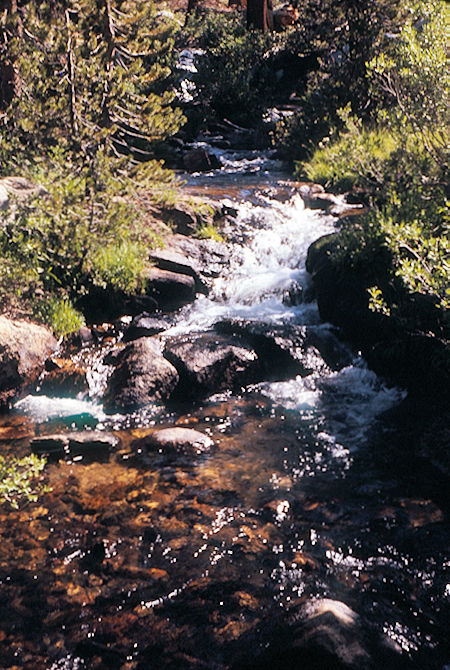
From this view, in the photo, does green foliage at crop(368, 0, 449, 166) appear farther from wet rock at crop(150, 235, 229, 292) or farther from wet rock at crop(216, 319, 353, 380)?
wet rock at crop(150, 235, 229, 292)

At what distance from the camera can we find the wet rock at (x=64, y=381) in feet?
28.1

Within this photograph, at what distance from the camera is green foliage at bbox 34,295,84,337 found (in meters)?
9.50

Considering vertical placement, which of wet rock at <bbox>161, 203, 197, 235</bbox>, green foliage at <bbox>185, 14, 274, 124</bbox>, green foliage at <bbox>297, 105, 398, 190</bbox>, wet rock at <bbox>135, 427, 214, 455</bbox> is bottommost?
wet rock at <bbox>135, 427, 214, 455</bbox>

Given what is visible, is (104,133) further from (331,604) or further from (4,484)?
(331,604)

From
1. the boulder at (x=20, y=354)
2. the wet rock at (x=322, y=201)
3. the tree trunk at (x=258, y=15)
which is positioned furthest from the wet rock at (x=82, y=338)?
the tree trunk at (x=258, y=15)

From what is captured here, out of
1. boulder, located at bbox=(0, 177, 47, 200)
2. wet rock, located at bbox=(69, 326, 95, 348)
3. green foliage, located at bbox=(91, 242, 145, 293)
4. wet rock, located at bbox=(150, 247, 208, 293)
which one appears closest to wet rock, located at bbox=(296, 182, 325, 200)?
wet rock, located at bbox=(150, 247, 208, 293)

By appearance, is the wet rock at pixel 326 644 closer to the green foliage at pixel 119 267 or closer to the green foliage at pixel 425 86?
the green foliage at pixel 119 267

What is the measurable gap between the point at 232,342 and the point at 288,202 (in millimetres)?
7423

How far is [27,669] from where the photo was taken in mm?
4090

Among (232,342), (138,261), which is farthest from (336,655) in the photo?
(138,261)

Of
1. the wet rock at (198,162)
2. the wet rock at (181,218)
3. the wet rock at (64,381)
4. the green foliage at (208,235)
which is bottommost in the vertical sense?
the wet rock at (64,381)

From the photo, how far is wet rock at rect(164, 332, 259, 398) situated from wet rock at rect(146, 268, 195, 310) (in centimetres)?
199

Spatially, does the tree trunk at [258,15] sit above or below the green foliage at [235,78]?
above

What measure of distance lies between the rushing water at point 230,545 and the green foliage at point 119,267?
2.69m
